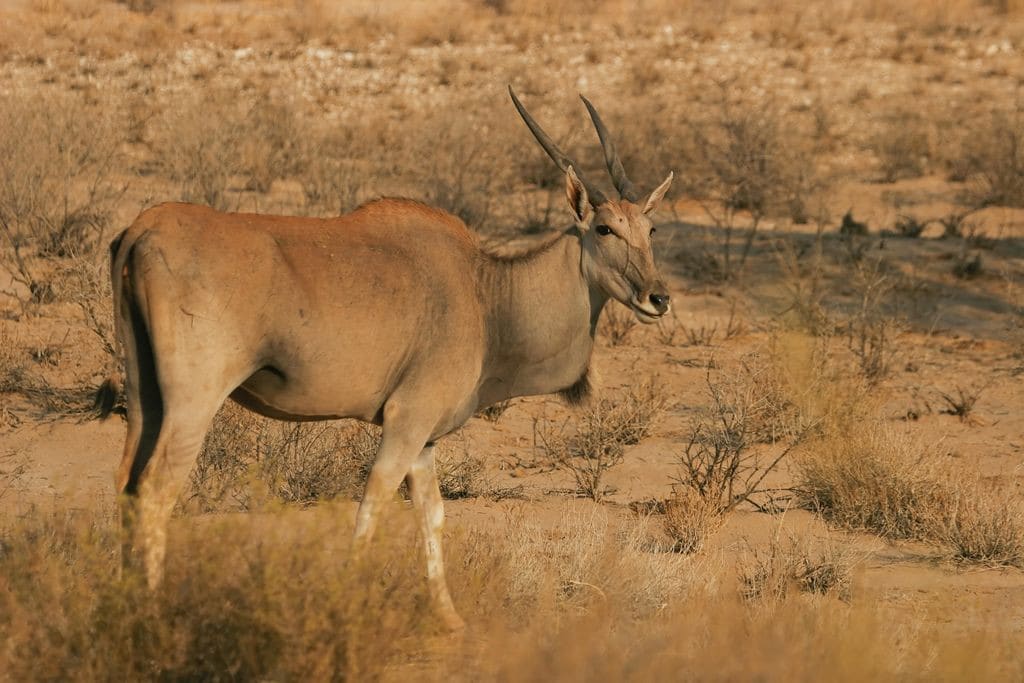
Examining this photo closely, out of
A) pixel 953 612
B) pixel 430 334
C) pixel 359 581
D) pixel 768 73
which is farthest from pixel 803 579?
pixel 768 73

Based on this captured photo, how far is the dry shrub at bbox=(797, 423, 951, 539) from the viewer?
29.8ft

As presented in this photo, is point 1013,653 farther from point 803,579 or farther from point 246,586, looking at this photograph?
point 246,586

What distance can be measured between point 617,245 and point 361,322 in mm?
1382

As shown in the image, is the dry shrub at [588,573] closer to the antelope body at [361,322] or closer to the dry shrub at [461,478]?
the antelope body at [361,322]

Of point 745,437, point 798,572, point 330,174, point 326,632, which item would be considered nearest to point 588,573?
point 798,572

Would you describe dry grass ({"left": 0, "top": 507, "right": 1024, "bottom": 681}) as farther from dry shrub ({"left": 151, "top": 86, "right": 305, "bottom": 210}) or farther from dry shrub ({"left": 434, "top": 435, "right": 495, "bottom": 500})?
dry shrub ({"left": 151, "top": 86, "right": 305, "bottom": 210})

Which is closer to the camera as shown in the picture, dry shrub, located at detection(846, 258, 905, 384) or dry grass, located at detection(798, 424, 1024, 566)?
dry grass, located at detection(798, 424, 1024, 566)

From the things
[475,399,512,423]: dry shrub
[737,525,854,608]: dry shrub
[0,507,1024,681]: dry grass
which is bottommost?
[475,399,512,423]: dry shrub

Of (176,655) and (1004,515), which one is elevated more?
(176,655)

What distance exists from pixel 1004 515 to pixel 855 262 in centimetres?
706

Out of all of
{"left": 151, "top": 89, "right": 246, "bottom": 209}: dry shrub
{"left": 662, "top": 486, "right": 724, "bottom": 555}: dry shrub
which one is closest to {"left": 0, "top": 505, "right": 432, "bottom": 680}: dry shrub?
{"left": 662, "top": 486, "right": 724, "bottom": 555}: dry shrub

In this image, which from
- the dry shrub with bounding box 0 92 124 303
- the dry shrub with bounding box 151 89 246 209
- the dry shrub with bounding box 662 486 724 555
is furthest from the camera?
the dry shrub with bounding box 151 89 246 209

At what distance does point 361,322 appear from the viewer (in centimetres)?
652

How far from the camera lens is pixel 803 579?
7.76m
